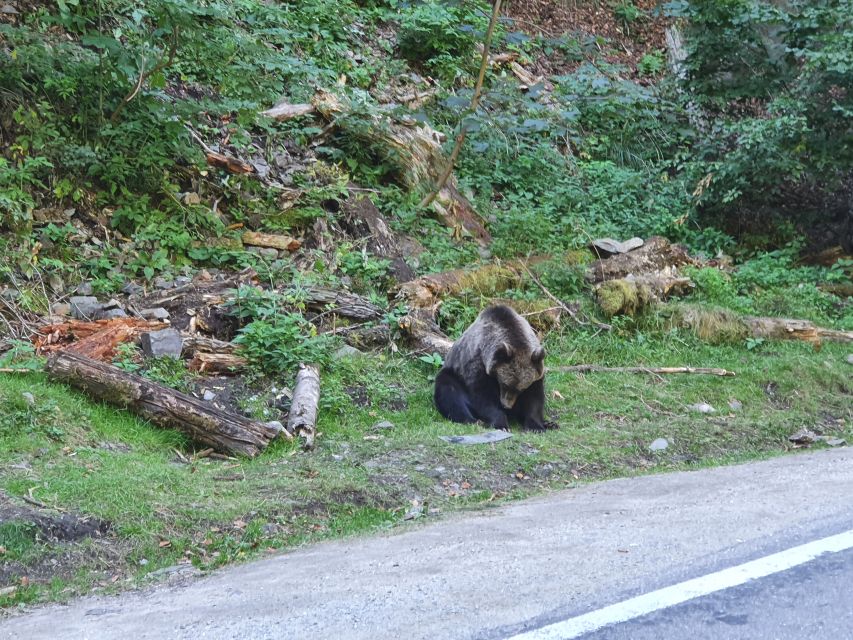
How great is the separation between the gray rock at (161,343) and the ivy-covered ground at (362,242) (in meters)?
0.13

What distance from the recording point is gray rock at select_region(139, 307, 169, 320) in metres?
9.95

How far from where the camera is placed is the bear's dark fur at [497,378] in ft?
29.3

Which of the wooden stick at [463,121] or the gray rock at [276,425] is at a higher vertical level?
the wooden stick at [463,121]

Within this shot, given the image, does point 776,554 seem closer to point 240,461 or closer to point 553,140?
point 240,461

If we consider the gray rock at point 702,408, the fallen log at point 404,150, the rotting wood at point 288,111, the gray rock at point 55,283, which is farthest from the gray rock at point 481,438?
the rotting wood at point 288,111

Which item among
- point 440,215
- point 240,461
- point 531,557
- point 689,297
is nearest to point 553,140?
point 440,215

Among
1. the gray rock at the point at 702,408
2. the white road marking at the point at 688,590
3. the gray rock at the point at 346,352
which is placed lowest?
the gray rock at the point at 702,408

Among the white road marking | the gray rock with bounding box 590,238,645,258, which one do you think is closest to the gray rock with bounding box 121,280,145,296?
the gray rock with bounding box 590,238,645,258

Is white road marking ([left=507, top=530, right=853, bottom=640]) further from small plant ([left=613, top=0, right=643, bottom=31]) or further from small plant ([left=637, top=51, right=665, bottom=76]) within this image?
small plant ([left=613, top=0, right=643, bottom=31])

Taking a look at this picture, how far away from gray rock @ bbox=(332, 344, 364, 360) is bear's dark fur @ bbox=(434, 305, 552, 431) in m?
1.13

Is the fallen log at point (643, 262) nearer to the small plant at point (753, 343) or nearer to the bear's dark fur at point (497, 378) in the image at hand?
the small plant at point (753, 343)

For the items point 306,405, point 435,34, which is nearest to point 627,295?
point 306,405

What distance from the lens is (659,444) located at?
8148mm

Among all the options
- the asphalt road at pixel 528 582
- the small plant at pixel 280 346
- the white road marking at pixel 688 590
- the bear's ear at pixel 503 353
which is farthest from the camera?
the small plant at pixel 280 346
